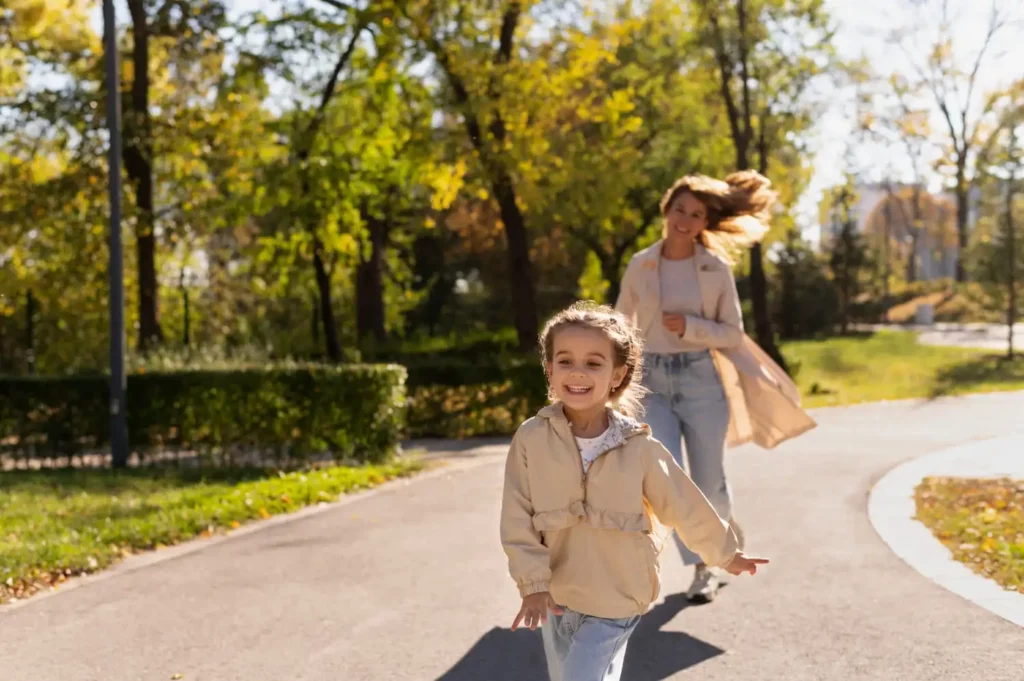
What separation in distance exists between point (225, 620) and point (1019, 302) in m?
34.6

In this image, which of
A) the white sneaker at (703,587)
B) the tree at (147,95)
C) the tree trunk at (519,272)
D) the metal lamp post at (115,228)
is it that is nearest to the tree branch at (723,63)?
the tree trunk at (519,272)

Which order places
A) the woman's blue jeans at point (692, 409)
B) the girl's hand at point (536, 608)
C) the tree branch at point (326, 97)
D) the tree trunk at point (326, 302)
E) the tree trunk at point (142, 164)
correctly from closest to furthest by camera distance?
1. the girl's hand at point (536, 608)
2. the woman's blue jeans at point (692, 409)
3. the tree branch at point (326, 97)
4. the tree trunk at point (326, 302)
5. the tree trunk at point (142, 164)

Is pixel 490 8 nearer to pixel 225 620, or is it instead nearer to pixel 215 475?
pixel 215 475

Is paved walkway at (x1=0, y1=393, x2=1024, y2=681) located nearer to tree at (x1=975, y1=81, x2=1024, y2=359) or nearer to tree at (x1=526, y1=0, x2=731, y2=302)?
tree at (x1=526, y1=0, x2=731, y2=302)

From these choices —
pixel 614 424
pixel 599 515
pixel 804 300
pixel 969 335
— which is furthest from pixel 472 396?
pixel 969 335

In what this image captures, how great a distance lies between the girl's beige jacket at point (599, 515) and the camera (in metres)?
3.58

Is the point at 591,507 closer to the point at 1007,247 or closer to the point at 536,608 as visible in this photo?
the point at 536,608

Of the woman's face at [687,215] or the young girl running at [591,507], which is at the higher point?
the woman's face at [687,215]

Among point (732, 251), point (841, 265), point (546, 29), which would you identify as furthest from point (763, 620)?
point (841, 265)

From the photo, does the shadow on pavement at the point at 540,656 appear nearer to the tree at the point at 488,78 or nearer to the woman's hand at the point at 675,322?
the woman's hand at the point at 675,322

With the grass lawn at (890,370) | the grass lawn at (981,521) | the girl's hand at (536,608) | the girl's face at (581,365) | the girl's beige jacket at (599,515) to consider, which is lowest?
the grass lawn at (890,370)

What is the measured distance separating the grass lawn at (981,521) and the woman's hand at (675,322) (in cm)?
226

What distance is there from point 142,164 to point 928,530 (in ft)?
52.2

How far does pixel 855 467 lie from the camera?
12.3 meters
